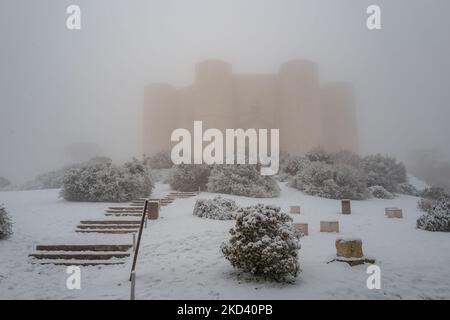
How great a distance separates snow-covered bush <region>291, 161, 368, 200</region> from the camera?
13.7 meters

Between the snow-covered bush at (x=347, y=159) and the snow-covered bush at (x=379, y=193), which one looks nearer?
the snow-covered bush at (x=379, y=193)

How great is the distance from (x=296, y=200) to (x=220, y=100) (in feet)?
61.6

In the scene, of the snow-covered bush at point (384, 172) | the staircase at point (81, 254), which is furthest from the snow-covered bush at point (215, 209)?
the snow-covered bush at point (384, 172)

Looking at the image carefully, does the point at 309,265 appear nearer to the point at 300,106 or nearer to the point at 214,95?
the point at 214,95

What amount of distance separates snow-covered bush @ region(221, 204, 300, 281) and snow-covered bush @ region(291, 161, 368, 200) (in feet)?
31.5

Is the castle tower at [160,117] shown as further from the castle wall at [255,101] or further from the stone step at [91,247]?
the stone step at [91,247]

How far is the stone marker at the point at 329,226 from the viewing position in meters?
7.86

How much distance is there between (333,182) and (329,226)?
250 inches

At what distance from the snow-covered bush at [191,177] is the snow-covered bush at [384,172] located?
8.58 m

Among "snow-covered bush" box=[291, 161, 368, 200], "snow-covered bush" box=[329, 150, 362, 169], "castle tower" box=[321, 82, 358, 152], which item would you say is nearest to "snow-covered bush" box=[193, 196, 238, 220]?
"snow-covered bush" box=[291, 161, 368, 200]

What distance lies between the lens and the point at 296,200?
1262cm

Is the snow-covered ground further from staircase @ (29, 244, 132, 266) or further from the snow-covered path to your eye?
staircase @ (29, 244, 132, 266)

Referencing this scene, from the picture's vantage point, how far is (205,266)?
5145 mm
